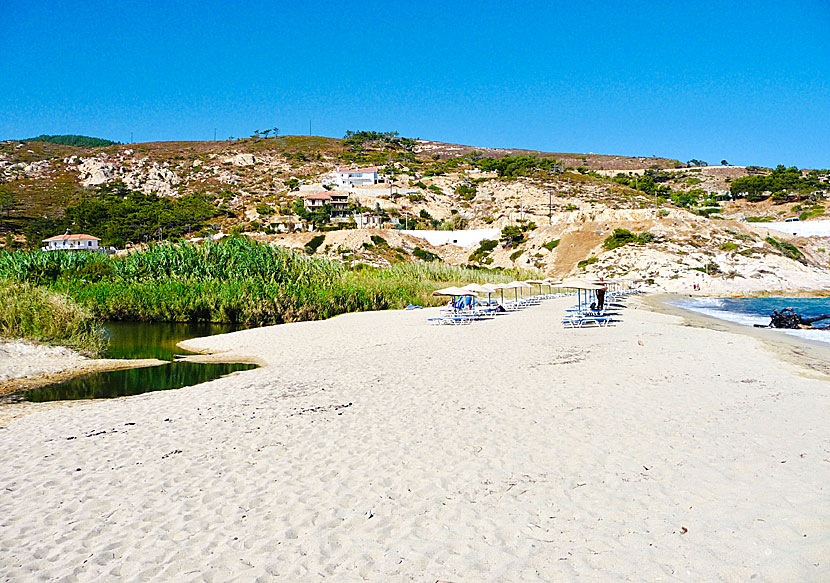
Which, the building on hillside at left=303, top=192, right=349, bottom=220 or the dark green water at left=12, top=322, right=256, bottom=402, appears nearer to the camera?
the dark green water at left=12, top=322, right=256, bottom=402

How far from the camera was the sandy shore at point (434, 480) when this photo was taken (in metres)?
4.10

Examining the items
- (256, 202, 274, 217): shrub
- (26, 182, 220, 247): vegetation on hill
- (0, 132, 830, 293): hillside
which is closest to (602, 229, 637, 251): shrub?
(0, 132, 830, 293): hillside

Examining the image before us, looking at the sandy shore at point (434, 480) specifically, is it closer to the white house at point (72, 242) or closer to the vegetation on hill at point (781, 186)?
the white house at point (72, 242)

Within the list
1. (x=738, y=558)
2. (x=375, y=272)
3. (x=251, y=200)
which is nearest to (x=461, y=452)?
(x=738, y=558)

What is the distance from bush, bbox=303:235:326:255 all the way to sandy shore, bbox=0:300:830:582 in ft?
150

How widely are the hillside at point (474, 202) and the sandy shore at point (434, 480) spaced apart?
41.4m

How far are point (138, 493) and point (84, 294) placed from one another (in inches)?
743

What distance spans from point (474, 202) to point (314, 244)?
105 ft

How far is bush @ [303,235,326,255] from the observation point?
183 ft

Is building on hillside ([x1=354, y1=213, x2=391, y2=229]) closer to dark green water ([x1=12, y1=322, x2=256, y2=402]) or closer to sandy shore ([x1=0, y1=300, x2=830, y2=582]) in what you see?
dark green water ([x1=12, y1=322, x2=256, y2=402])

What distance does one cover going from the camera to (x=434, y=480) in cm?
562

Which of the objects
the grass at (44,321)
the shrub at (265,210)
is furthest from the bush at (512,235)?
the grass at (44,321)

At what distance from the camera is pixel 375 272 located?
3594 centimetres

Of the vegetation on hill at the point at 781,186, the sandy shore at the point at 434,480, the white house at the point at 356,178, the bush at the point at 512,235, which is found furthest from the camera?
the white house at the point at 356,178
